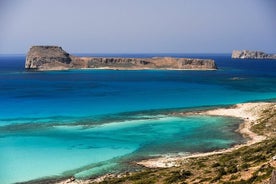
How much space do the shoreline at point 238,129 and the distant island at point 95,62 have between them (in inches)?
4435

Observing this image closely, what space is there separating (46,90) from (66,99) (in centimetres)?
1996

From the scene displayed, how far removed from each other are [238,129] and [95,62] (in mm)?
147481

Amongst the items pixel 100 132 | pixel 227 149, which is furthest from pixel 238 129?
pixel 100 132

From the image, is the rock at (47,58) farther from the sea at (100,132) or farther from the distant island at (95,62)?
the sea at (100,132)

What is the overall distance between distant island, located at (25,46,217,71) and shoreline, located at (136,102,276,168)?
370ft

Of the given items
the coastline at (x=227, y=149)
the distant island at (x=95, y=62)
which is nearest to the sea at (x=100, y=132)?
the coastline at (x=227, y=149)

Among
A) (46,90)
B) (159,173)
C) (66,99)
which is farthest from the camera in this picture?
(46,90)

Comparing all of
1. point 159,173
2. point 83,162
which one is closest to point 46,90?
point 83,162

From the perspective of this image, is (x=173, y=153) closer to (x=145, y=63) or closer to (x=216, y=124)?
(x=216, y=124)

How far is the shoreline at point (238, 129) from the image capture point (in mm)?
32803

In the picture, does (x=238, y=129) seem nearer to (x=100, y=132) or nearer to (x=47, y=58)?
(x=100, y=132)

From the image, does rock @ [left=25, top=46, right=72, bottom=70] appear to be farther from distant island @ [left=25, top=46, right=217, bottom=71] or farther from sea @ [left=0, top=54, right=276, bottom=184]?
sea @ [left=0, top=54, right=276, bottom=184]

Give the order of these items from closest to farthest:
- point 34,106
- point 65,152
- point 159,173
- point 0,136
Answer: point 159,173 < point 65,152 < point 0,136 < point 34,106

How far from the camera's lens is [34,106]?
223 ft
